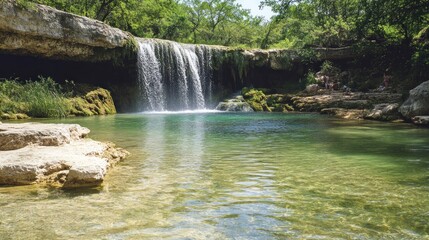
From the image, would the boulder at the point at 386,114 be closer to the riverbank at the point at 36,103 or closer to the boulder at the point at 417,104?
the boulder at the point at 417,104

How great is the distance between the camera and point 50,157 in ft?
17.9

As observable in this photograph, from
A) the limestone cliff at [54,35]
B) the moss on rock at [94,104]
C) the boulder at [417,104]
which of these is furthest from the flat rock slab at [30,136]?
the moss on rock at [94,104]

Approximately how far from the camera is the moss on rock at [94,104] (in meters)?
19.9

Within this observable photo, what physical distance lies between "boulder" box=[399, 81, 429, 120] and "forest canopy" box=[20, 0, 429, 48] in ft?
9.65

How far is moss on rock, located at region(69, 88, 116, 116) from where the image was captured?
65.4 ft

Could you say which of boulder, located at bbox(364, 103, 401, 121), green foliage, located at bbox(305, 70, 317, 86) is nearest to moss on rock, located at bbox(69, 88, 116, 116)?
boulder, located at bbox(364, 103, 401, 121)

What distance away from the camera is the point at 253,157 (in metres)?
7.14

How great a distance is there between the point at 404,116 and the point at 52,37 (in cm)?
1658

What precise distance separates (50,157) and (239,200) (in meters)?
2.89

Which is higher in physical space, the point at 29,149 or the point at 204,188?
the point at 29,149

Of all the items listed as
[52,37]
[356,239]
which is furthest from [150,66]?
[356,239]

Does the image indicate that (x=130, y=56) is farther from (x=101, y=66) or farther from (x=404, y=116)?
(x=404, y=116)

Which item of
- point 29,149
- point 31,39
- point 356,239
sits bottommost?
point 356,239

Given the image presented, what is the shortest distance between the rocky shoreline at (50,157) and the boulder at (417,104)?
12097 millimetres
